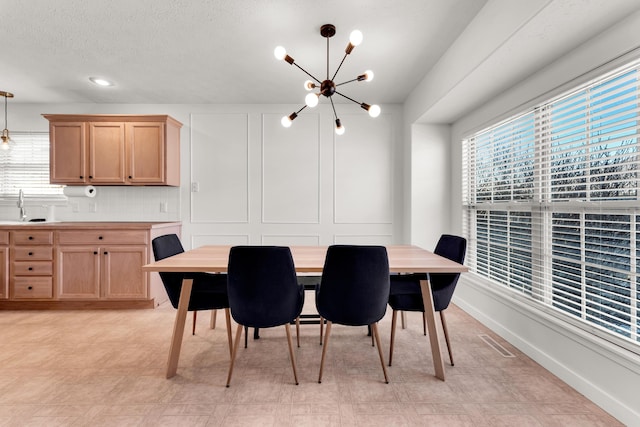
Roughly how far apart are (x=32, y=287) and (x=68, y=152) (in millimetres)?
1538

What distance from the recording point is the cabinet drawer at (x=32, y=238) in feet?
11.5

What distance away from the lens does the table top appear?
1.98 metres

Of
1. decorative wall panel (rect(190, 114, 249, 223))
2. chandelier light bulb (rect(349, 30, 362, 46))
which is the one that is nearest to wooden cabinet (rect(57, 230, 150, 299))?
decorative wall panel (rect(190, 114, 249, 223))

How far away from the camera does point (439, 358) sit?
211 centimetres

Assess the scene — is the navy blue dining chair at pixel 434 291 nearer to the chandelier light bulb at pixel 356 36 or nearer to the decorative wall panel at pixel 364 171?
the chandelier light bulb at pixel 356 36

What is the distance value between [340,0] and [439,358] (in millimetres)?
2380

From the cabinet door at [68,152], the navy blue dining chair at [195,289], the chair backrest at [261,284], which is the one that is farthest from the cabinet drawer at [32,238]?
the chair backrest at [261,284]

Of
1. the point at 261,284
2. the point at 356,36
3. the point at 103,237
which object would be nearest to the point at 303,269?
the point at 261,284

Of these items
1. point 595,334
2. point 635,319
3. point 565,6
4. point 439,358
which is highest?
point 565,6

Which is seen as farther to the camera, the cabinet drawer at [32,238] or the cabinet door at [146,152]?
the cabinet door at [146,152]

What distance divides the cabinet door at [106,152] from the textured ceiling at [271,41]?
450 millimetres

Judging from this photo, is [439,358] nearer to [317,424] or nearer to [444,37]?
[317,424]

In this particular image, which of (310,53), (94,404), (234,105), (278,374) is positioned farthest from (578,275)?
(234,105)

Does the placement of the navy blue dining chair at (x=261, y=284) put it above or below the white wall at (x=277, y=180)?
below
